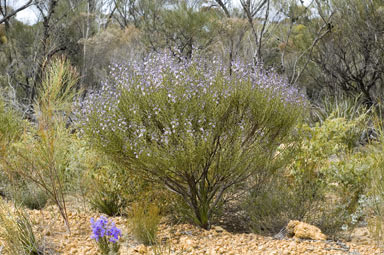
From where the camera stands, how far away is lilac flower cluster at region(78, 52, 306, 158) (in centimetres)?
403

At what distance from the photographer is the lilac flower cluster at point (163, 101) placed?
403 centimetres

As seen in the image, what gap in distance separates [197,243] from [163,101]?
135 centimetres

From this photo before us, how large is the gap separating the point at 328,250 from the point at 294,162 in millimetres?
1973

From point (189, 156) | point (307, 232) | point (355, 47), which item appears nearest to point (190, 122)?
point (189, 156)

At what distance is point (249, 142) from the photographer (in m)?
4.52

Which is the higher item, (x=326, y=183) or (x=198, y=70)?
(x=198, y=70)

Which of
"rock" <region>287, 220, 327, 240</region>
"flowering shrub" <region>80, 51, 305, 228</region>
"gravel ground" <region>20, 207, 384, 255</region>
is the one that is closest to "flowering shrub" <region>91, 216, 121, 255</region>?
"gravel ground" <region>20, 207, 384, 255</region>

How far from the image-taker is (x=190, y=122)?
12.7 feet

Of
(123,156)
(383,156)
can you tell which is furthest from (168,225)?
(383,156)

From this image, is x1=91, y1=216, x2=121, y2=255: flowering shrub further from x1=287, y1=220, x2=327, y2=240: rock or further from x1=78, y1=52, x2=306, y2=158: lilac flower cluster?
x1=287, y1=220, x2=327, y2=240: rock

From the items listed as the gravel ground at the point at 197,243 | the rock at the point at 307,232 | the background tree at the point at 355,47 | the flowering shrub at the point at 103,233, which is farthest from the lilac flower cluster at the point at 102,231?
the background tree at the point at 355,47

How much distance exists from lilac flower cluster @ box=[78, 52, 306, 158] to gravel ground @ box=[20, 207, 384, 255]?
0.86 metres

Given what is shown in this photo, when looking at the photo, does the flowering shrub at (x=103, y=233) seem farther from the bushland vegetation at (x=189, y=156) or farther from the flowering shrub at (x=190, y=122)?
the flowering shrub at (x=190, y=122)

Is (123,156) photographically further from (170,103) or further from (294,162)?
(294,162)
